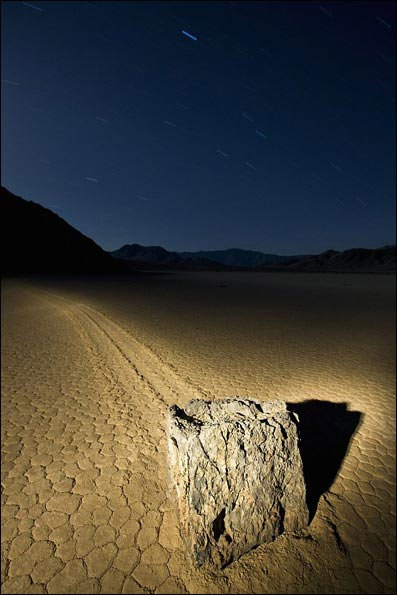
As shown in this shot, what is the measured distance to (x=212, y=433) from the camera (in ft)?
7.88

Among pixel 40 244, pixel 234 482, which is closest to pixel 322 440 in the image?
pixel 234 482

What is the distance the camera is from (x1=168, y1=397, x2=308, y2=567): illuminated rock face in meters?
2.40

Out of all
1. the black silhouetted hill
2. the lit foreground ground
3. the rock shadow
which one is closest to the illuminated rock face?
the lit foreground ground

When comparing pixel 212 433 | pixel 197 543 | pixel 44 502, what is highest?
pixel 212 433

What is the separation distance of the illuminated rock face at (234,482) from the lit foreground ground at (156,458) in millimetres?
219

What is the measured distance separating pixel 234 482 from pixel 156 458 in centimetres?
191

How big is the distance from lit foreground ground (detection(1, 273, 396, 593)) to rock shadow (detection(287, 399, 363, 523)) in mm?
24

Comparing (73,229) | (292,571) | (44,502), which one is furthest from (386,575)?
(73,229)

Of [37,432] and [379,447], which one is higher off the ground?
[379,447]

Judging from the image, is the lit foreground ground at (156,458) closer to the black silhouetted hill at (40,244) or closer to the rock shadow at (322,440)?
the rock shadow at (322,440)

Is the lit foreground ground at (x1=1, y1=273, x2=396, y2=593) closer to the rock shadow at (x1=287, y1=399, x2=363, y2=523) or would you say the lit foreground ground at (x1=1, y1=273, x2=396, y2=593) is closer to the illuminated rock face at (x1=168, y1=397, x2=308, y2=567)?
the rock shadow at (x1=287, y1=399, x2=363, y2=523)

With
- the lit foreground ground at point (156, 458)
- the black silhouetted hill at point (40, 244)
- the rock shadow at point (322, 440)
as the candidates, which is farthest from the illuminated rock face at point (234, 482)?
the black silhouetted hill at point (40, 244)

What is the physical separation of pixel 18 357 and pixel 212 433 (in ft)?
26.9

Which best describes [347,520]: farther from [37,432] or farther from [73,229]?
[73,229]
